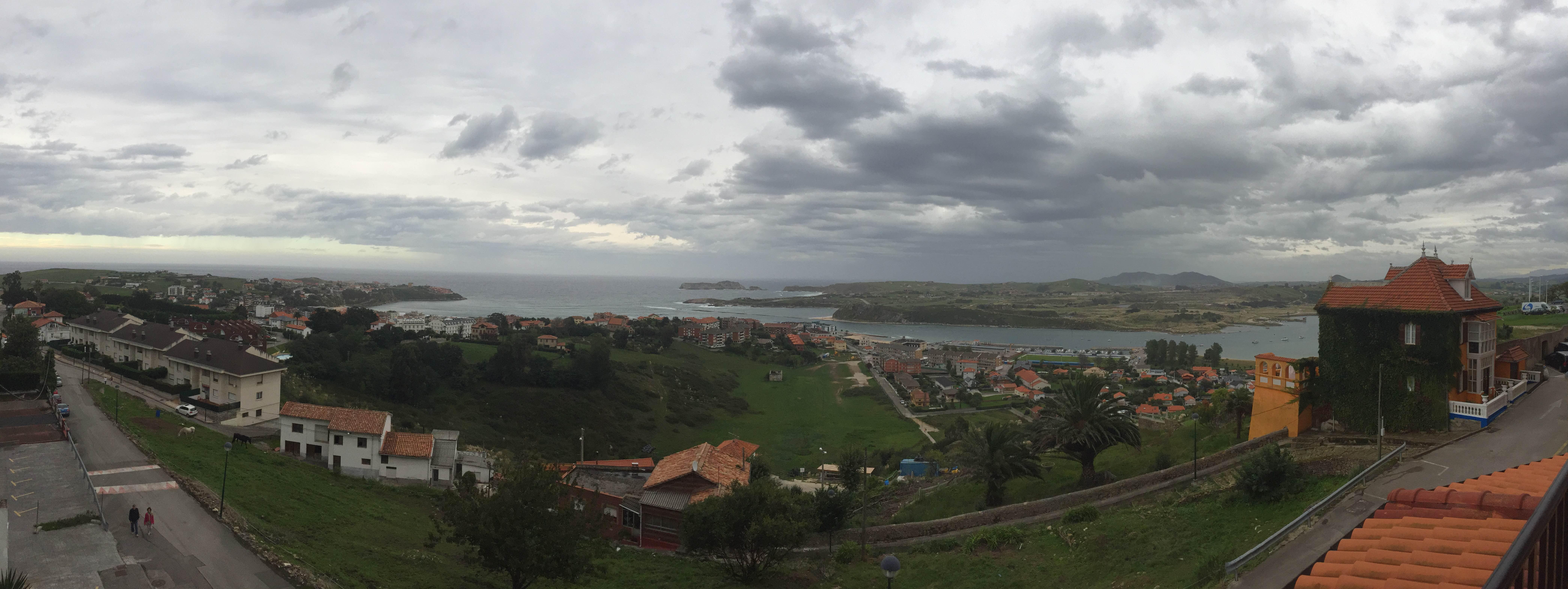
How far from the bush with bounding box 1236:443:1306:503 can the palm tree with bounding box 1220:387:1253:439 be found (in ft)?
24.7

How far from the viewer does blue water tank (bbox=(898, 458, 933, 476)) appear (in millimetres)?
34062

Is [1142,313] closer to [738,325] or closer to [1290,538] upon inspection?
[738,325]

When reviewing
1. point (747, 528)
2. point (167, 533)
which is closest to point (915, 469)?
point (747, 528)

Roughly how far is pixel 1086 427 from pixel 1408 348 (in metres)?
7.60

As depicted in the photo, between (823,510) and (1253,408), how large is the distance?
41.1ft

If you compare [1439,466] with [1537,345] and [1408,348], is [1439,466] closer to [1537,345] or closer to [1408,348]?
[1408,348]

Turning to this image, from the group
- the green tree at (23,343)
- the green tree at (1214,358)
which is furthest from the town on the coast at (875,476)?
the green tree at (1214,358)

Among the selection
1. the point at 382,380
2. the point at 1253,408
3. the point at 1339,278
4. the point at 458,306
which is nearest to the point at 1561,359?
the point at 1339,278

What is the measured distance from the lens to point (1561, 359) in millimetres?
21922

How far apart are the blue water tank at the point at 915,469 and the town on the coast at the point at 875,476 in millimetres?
170

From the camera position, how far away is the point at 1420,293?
1744cm

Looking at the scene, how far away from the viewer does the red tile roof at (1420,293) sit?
17.1m

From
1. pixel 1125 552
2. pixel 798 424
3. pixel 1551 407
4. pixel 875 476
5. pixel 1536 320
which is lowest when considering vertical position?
pixel 798 424

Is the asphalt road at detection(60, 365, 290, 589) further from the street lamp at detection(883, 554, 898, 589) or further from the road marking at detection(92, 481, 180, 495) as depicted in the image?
the street lamp at detection(883, 554, 898, 589)
